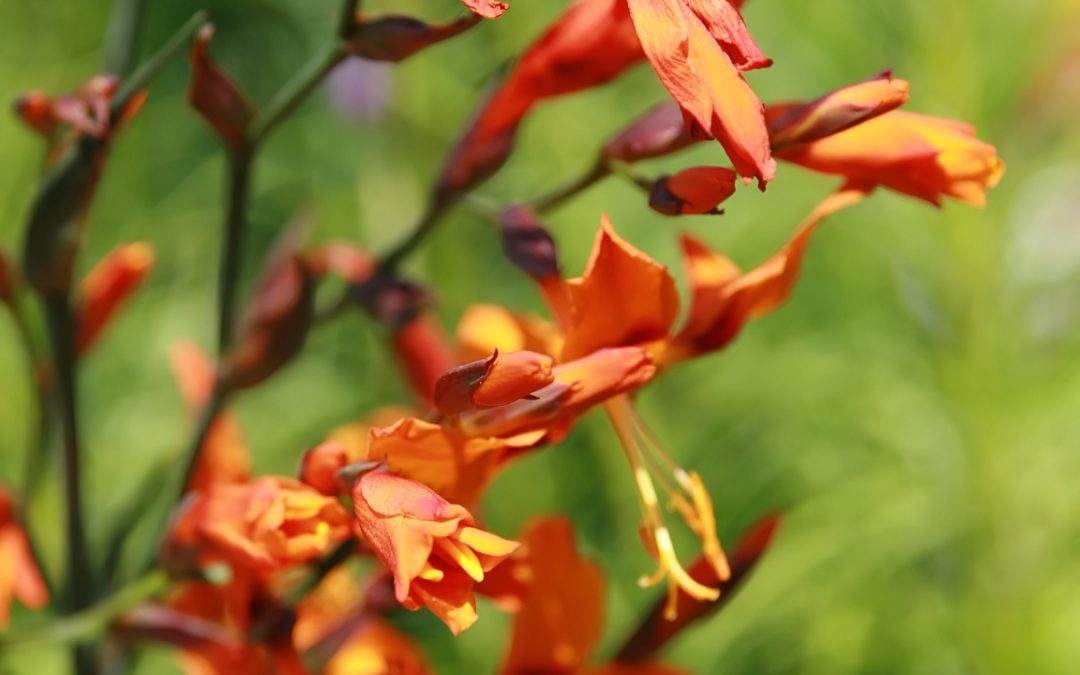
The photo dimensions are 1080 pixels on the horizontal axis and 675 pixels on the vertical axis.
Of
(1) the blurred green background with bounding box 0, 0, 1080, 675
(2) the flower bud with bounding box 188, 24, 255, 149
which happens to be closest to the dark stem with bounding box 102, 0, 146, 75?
(2) the flower bud with bounding box 188, 24, 255, 149

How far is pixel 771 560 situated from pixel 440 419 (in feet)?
3.44

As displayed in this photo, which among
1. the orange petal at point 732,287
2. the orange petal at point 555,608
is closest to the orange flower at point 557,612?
the orange petal at point 555,608

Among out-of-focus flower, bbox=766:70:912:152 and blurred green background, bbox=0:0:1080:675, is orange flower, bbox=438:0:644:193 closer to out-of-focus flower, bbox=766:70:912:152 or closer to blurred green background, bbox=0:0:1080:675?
out-of-focus flower, bbox=766:70:912:152

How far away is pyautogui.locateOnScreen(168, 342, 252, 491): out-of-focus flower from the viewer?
0.75 meters

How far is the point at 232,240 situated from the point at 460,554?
230 millimetres

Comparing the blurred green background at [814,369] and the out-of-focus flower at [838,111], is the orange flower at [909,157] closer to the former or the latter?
the out-of-focus flower at [838,111]

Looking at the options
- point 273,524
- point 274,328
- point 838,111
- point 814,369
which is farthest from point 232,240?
point 814,369

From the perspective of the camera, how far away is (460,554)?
482 mm

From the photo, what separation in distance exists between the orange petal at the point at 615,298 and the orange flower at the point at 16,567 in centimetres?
31

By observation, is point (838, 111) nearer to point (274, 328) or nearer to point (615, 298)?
point (615, 298)

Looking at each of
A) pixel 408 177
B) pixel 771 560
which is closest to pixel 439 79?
pixel 408 177

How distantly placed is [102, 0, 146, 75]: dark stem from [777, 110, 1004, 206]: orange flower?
0.92 feet

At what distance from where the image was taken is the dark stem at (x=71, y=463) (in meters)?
0.66

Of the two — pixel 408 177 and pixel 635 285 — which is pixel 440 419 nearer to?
pixel 635 285
